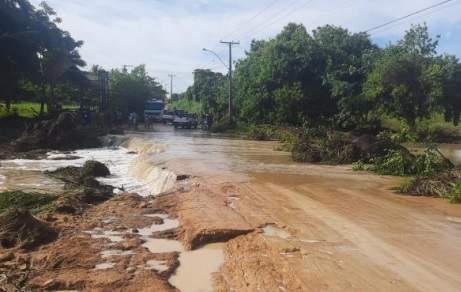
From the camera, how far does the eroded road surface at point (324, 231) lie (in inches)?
280

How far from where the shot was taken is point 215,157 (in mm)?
23266

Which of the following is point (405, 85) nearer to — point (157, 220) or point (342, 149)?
point (342, 149)

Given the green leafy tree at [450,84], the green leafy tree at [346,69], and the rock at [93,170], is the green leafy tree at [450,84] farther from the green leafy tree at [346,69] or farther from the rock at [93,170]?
the rock at [93,170]

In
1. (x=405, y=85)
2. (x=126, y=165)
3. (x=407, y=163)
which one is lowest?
(x=126, y=165)

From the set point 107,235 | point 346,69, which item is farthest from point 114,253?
point 346,69

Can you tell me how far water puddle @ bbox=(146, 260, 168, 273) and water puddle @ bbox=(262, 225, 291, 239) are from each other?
2.00 meters

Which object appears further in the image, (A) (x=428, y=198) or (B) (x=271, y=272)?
(A) (x=428, y=198)

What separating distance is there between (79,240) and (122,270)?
78.1 inches

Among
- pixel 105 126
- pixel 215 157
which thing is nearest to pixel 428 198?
pixel 215 157

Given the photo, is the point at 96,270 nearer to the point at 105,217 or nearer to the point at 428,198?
the point at 105,217

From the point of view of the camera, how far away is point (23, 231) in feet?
31.8

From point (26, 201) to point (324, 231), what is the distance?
7.97 metres

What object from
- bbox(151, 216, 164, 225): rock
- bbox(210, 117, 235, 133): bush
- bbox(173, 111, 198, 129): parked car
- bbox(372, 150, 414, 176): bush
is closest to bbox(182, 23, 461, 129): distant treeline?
bbox(210, 117, 235, 133): bush

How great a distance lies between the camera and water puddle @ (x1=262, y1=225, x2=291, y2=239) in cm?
932
